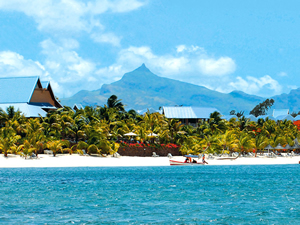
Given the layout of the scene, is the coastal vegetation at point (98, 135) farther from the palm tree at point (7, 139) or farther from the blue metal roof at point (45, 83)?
the blue metal roof at point (45, 83)

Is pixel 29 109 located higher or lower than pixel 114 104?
lower

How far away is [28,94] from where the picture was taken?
55094 mm

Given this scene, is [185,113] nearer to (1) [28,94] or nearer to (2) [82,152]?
(1) [28,94]

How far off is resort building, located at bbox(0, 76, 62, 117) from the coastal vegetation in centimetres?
471

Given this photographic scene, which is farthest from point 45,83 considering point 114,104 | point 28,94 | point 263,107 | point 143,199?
point 263,107

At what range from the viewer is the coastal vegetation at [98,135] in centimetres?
3819

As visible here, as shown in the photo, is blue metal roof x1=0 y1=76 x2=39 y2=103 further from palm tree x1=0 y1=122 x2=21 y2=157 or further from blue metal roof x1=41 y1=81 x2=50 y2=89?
palm tree x1=0 y1=122 x2=21 y2=157

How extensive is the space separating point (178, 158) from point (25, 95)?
23313 millimetres

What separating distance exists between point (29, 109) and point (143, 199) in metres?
34.6

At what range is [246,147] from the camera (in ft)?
160

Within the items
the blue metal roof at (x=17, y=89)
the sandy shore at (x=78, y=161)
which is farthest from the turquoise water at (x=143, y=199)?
the blue metal roof at (x=17, y=89)

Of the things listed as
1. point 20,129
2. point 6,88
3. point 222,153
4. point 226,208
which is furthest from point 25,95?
point 226,208

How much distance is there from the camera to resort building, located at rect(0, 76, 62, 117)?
5347 centimetres

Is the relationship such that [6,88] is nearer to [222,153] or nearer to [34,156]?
[34,156]
